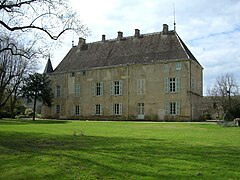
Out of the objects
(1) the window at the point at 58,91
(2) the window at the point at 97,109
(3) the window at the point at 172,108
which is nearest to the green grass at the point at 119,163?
(3) the window at the point at 172,108

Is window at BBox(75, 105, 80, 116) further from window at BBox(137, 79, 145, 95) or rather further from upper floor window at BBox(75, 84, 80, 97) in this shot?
window at BBox(137, 79, 145, 95)

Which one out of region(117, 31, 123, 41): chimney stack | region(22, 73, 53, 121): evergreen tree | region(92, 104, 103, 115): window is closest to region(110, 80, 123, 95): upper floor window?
region(92, 104, 103, 115): window

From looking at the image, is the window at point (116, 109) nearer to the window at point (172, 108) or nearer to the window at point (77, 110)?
the window at point (77, 110)

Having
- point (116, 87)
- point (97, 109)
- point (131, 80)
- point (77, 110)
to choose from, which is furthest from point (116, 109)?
point (77, 110)

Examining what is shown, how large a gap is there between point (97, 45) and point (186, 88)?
15.8 metres

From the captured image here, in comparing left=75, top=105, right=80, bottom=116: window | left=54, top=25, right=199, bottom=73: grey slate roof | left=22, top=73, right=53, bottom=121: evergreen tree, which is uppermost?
left=54, top=25, right=199, bottom=73: grey slate roof

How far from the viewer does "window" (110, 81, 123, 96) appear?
132 feet

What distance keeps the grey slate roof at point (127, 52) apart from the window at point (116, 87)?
7.75 ft

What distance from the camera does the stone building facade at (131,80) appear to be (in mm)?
36094

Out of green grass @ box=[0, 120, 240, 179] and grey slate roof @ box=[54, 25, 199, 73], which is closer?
green grass @ box=[0, 120, 240, 179]

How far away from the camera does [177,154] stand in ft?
28.1

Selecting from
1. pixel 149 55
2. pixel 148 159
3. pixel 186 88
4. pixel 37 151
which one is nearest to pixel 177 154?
pixel 148 159

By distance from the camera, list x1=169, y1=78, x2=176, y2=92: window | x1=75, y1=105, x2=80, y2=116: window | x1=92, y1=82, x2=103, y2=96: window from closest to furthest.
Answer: x1=169, y1=78, x2=176, y2=92: window, x1=92, y1=82, x2=103, y2=96: window, x1=75, y1=105, x2=80, y2=116: window

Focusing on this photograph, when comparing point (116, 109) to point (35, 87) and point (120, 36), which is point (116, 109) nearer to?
point (120, 36)
